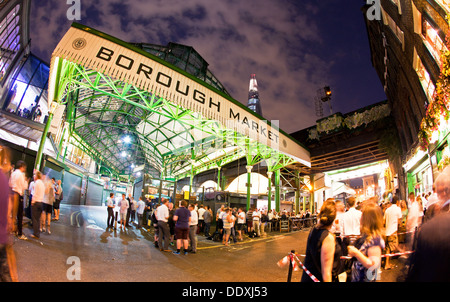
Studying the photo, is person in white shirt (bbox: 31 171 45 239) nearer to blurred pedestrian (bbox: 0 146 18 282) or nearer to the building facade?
blurred pedestrian (bbox: 0 146 18 282)

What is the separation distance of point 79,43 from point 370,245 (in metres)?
9.43

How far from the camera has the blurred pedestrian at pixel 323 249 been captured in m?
2.50

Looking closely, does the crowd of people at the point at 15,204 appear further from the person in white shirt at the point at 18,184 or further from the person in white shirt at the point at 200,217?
the person in white shirt at the point at 200,217

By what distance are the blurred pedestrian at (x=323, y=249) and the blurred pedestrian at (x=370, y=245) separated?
0.56m

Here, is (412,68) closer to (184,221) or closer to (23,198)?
(184,221)

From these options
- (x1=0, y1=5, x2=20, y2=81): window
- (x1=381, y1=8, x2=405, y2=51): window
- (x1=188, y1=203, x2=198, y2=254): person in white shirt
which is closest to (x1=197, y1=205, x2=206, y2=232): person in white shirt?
(x1=188, y1=203, x2=198, y2=254): person in white shirt

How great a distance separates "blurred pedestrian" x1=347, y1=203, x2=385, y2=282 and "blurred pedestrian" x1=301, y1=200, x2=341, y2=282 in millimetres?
559

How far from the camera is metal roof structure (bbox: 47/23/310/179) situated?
7.71m

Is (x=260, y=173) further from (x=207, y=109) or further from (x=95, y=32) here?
(x=95, y=32)

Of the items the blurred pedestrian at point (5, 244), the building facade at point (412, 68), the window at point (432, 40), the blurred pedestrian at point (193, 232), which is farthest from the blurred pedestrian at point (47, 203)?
the window at point (432, 40)

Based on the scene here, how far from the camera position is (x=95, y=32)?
25.3 feet

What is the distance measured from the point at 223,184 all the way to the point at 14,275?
27.2 m

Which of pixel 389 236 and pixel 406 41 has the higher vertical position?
pixel 406 41
